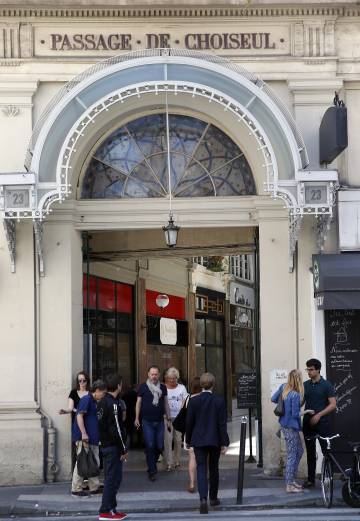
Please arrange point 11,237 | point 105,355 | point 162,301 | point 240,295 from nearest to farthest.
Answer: point 11,237, point 105,355, point 162,301, point 240,295

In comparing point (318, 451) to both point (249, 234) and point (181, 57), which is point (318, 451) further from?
point (181, 57)

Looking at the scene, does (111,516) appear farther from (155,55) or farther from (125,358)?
(125,358)

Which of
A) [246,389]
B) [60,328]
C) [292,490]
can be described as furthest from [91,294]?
[292,490]

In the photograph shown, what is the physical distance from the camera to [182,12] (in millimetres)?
16078

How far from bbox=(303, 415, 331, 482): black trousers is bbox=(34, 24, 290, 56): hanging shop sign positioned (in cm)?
579

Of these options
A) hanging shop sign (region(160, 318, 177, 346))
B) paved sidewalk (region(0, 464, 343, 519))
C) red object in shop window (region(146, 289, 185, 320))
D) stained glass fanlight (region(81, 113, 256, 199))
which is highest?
stained glass fanlight (region(81, 113, 256, 199))

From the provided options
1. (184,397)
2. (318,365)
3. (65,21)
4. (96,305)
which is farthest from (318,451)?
(65,21)

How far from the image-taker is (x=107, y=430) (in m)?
12.4

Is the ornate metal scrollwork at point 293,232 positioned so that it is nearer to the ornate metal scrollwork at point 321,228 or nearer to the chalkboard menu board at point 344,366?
the ornate metal scrollwork at point 321,228

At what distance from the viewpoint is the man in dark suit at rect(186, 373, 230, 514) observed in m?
13.0

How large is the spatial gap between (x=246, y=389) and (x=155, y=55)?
222 inches

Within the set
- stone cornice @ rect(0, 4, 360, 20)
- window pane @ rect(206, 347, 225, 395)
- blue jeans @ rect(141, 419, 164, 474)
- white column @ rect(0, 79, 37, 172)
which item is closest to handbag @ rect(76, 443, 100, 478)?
blue jeans @ rect(141, 419, 164, 474)

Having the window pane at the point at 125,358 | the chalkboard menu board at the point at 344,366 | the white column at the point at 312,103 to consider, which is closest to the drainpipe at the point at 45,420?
the chalkboard menu board at the point at 344,366

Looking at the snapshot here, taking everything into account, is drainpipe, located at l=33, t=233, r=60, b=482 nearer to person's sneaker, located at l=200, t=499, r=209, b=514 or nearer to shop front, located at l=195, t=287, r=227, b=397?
person's sneaker, located at l=200, t=499, r=209, b=514
